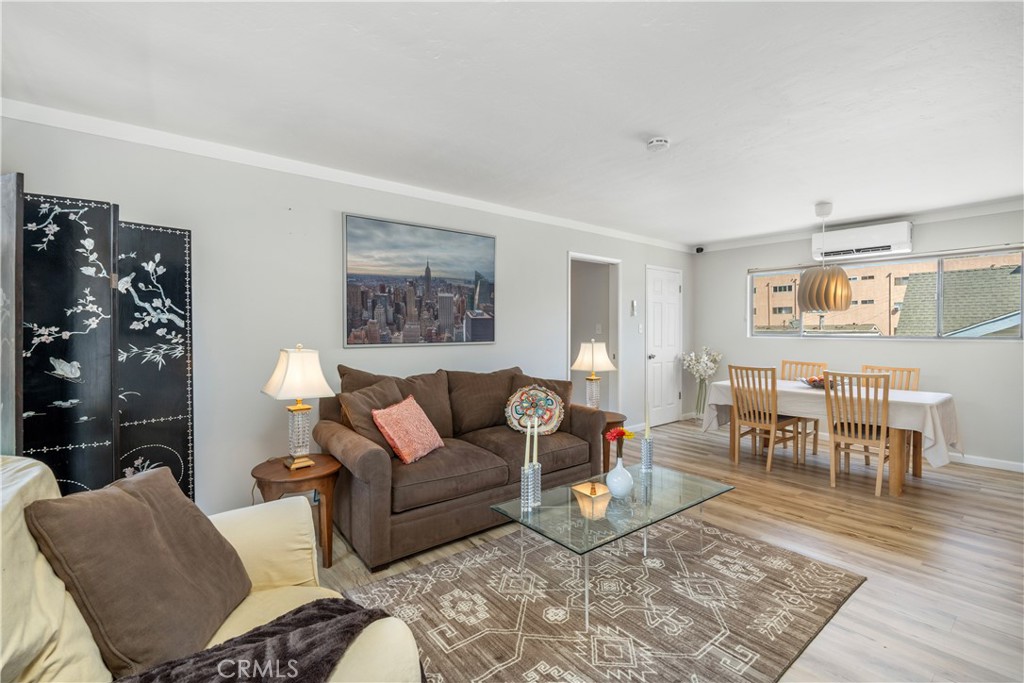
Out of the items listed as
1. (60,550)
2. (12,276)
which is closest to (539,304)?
(12,276)

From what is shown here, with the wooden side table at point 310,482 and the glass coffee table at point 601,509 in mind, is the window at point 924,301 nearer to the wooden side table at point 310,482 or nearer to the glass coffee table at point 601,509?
the glass coffee table at point 601,509

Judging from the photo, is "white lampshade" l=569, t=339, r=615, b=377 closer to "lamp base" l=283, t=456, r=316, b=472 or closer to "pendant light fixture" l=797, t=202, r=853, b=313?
"pendant light fixture" l=797, t=202, r=853, b=313

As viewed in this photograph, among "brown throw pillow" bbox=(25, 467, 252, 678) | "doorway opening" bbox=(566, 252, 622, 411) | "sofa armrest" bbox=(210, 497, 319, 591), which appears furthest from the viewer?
"doorway opening" bbox=(566, 252, 622, 411)

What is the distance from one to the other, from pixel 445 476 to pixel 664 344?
4.35m

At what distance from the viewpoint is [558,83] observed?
2164mm

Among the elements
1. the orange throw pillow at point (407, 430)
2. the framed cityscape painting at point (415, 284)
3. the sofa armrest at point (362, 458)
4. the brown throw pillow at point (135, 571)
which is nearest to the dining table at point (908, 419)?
the framed cityscape painting at point (415, 284)

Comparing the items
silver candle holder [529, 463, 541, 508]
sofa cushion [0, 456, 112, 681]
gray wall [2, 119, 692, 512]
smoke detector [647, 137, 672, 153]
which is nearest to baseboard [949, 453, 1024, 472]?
smoke detector [647, 137, 672, 153]

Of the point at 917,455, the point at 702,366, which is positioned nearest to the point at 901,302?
the point at 917,455

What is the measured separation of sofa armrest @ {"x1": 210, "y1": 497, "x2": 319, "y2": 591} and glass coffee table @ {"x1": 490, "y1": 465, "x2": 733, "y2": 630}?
3.02 ft

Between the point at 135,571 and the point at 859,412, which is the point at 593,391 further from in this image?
the point at 135,571

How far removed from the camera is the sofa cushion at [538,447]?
3.02 meters

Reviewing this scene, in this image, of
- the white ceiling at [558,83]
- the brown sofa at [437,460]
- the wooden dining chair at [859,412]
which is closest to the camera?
the white ceiling at [558,83]

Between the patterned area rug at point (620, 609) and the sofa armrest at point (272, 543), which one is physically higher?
the sofa armrest at point (272, 543)

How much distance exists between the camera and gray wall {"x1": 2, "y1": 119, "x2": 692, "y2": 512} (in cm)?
252
